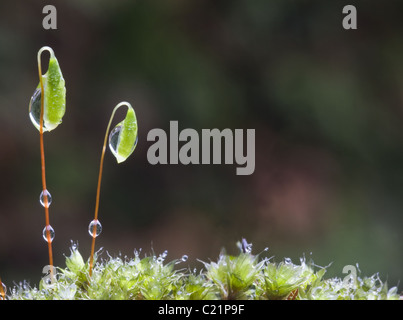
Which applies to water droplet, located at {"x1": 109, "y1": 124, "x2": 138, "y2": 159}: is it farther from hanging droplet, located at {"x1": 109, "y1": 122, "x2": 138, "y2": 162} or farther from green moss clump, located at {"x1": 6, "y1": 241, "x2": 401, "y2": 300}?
green moss clump, located at {"x1": 6, "y1": 241, "x2": 401, "y2": 300}

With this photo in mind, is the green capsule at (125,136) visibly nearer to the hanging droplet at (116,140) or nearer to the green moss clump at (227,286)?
the hanging droplet at (116,140)

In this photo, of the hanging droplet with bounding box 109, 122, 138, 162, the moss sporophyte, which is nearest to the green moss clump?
the moss sporophyte

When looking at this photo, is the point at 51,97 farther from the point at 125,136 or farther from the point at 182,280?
the point at 182,280

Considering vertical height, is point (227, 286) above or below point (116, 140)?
below

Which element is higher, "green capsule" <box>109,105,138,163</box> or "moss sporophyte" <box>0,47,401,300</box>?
"green capsule" <box>109,105,138,163</box>

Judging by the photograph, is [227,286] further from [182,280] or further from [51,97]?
[51,97]

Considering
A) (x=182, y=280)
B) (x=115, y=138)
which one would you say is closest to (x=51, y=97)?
(x=115, y=138)

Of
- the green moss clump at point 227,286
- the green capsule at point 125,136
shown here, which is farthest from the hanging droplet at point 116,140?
the green moss clump at point 227,286

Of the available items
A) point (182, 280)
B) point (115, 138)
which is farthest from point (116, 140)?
point (182, 280)

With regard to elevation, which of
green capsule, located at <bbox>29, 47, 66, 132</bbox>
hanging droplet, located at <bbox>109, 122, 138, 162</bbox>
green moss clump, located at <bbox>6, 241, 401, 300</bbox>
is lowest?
green moss clump, located at <bbox>6, 241, 401, 300</bbox>
